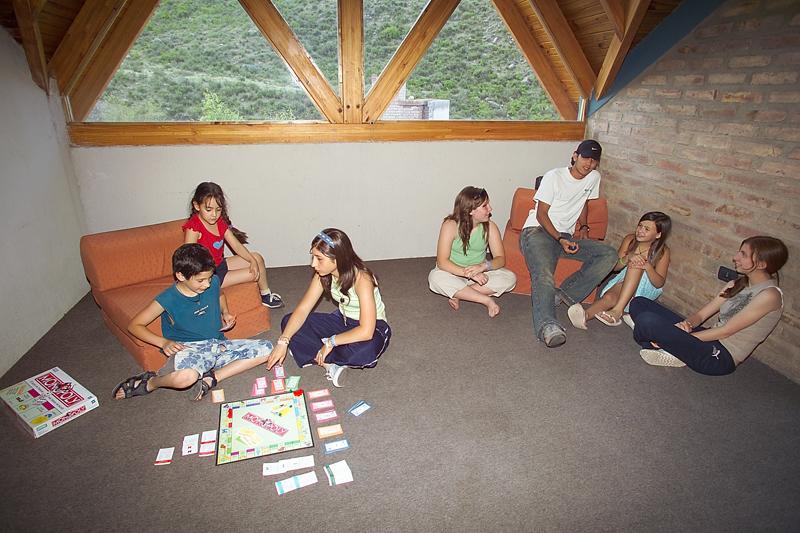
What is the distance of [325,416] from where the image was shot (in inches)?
116

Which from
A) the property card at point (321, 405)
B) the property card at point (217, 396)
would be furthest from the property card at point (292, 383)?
the property card at point (217, 396)

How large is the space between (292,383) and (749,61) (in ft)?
13.6

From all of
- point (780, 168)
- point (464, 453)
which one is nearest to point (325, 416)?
point (464, 453)

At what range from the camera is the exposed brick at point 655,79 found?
14.5ft

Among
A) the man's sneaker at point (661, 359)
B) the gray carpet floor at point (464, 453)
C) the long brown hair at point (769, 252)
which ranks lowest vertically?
the gray carpet floor at point (464, 453)

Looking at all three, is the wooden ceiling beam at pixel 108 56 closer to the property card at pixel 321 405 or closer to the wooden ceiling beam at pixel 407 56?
the wooden ceiling beam at pixel 407 56

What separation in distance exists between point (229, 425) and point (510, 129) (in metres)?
4.21

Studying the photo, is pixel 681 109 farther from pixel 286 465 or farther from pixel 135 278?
pixel 135 278

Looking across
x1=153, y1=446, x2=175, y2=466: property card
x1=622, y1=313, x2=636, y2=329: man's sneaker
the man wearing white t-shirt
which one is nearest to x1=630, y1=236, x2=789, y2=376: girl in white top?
x1=622, y1=313, x2=636, y2=329: man's sneaker

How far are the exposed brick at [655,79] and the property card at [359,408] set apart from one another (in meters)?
3.94

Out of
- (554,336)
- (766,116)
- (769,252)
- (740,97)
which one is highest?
(740,97)

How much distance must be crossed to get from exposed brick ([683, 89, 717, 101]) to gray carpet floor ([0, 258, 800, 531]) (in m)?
2.16

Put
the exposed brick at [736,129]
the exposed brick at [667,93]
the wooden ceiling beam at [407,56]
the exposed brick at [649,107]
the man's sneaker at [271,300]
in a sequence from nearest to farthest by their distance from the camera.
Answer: the exposed brick at [736,129], the exposed brick at [667,93], the man's sneaker at [271,300], the exposed brick at [649,107], the wooden ceiling beam at [407,56]

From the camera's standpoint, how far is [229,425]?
2824mm
